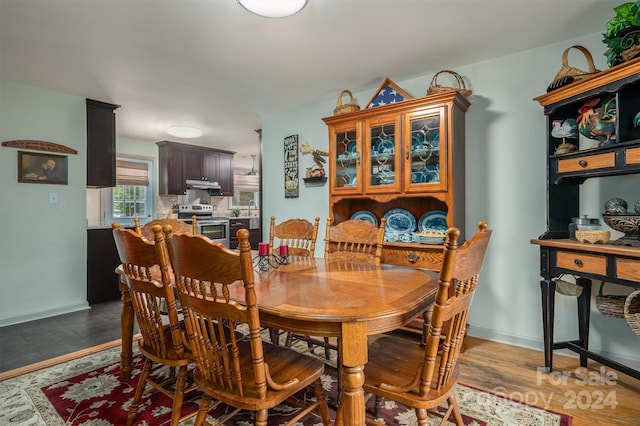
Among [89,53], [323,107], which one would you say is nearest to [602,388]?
[323,107]

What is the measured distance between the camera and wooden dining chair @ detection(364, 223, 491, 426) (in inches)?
41.1

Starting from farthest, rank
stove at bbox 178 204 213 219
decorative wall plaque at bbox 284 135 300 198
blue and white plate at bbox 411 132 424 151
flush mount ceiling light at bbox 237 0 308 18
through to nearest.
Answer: stove at bbox 178 204 213 219 → decorative wall plaque at bbox 284 135 300 198 → blue and white plate at bbox 411 132 424 151 → flush mount ceiling light at bbox 237 0 308 18

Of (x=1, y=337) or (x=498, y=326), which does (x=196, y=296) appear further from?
(x=1, y=337)

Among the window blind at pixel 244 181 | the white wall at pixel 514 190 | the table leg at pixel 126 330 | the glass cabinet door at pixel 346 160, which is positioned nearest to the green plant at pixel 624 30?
the white wall at pixel 514 190

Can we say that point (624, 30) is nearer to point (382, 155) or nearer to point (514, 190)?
point (514, 190)

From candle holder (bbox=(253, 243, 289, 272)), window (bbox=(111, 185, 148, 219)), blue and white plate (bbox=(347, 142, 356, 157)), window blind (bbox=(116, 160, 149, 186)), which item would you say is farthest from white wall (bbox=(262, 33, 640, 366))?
window (bbox=(111, 185, 148, 219))

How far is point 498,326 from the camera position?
2664 millimetres

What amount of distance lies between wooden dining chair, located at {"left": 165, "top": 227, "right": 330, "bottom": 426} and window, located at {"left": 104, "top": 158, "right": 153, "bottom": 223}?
4.99 metres

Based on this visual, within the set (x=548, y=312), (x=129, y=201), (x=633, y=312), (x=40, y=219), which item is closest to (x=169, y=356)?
(x=548, y=312)

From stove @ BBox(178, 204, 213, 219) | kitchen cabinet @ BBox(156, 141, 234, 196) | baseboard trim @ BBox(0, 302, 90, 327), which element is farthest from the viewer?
stove @ BBox(178, 204, 213, 219)

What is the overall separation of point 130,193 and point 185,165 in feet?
3.43

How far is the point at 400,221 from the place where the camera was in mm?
3020

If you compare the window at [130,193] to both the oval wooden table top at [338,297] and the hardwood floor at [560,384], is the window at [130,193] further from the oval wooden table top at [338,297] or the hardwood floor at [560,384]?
the hardwood floor at [560,384]

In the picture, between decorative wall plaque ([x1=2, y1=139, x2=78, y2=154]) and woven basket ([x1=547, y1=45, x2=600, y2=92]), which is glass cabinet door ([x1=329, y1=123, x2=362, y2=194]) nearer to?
woven basket ([x1=547, y1=45, x2=600, y2=92])
